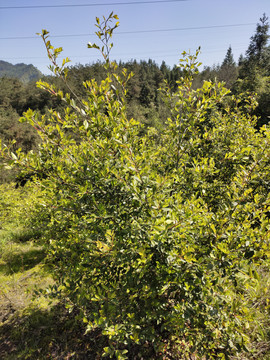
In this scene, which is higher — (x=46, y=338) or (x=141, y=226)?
(x=141, y=226)

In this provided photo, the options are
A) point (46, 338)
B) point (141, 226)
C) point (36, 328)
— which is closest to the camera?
point (141, 226)

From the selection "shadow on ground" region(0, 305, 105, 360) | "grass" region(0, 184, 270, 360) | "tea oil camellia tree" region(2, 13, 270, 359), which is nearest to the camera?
"tea oil camellia tree" region(2, 13, 270, 359)

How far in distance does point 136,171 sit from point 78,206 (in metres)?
0.78

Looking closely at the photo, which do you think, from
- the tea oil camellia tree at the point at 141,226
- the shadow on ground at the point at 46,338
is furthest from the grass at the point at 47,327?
the tea oil camellia tree at the point at 141,226

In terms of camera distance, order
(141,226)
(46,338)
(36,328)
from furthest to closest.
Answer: (36,328) < (46,338) < (141,226)

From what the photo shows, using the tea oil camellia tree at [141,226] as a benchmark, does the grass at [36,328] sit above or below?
below

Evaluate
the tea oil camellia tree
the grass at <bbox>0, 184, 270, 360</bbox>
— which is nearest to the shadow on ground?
the grass at <bbox>0, 184, 270, 360</bbox>

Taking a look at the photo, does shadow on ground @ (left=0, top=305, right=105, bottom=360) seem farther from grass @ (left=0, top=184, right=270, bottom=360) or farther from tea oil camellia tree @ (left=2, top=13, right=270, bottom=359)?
tea oil camellia tree @ (left=2, top=13, right=270, bottom=359)

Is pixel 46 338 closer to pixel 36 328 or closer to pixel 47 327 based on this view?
pixel 47 327

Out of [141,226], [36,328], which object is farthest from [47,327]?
[141,226]

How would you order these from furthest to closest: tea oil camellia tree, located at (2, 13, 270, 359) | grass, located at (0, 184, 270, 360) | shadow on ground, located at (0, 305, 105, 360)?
shadow on ground, located at (0, 305, 105, 360), grass, located at (0, 184, 270, 360), tea oil camellia tree, located at (2, 13, 270, 359)

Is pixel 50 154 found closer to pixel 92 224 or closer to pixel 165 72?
pixel 92 224

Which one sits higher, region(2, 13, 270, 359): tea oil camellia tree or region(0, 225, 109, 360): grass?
region(2, 13, 270, 359): tea oil camellia tree

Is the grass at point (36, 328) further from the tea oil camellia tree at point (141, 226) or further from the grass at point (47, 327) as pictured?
the tea oil camellia tree at point (141, 226)
